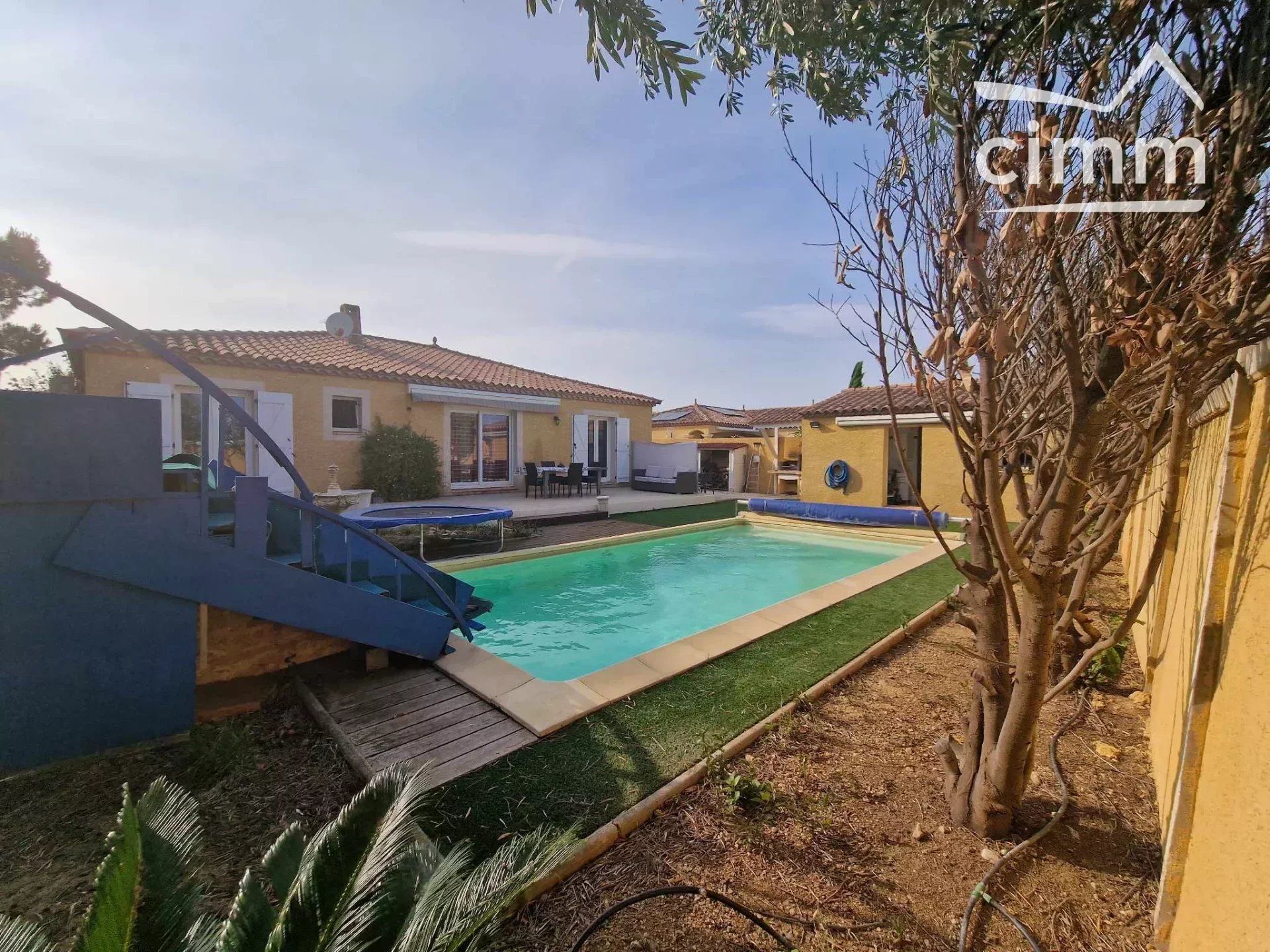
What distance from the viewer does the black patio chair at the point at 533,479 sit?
19.3 meters

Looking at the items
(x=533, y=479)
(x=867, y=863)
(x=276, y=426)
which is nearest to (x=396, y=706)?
(x=867, y=863)

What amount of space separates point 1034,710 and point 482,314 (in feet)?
55.7

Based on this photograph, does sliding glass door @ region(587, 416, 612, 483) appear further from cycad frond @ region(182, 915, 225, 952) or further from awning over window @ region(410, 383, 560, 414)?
cycad frond @ region(182, 915, 225, 952)

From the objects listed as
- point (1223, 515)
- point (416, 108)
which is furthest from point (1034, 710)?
point (416, 108)

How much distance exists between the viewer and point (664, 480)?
23.9m

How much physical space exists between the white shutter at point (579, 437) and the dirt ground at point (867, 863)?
62.1ft

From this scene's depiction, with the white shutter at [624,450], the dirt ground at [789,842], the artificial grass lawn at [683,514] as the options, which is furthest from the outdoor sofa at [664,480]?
the dirt ground at [789,842]

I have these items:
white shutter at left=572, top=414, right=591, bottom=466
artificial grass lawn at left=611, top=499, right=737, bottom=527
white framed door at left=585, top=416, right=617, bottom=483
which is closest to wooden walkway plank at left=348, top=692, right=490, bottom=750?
artificial grass lawn at left=611, top=499, right=737, bottom=527

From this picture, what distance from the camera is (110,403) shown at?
383 cm

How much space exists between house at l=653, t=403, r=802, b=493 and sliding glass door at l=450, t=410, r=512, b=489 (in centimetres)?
889

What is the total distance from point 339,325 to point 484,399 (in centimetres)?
709

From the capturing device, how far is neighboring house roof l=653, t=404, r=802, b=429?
3025 centimetres

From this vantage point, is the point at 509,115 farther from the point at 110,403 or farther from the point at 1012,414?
the point at 1012,414

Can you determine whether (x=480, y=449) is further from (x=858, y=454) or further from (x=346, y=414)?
(x=858, y=454)
